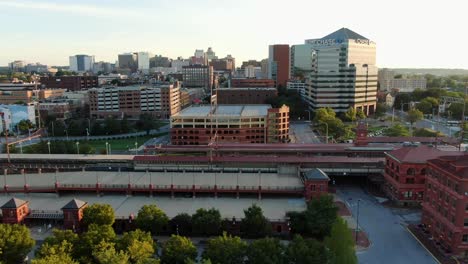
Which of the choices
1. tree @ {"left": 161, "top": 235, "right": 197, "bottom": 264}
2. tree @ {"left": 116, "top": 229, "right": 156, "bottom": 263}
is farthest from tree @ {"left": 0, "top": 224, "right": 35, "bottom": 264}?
tree @ {"left": 161, "top": 235, "right": 197, "bottom": 264}

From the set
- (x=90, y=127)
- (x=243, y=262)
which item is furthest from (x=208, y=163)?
(x=90, y=127)

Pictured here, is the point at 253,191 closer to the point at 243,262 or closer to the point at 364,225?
the point at 364,225

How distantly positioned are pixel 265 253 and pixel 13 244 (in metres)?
22.3

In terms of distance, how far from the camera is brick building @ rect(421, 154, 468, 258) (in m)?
38.0

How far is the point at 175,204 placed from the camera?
4938 centimetres

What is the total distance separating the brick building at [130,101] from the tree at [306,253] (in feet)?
374

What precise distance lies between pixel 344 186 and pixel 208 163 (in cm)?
2133

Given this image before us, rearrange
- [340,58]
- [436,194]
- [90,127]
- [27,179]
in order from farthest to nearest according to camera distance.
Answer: [340,58], [90,127], [27,179], [436,194]

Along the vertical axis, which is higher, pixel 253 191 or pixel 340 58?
pixel 340 58

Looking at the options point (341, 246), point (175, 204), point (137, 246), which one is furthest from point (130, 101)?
point (341, 246)

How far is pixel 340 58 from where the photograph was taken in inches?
5049

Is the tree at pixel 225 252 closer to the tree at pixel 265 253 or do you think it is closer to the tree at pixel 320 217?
the tree at pixel 265 253

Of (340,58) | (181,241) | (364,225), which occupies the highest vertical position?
(340,58)

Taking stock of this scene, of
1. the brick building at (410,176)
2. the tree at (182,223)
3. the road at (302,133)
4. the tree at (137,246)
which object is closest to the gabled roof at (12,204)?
the tree at (137,246)
